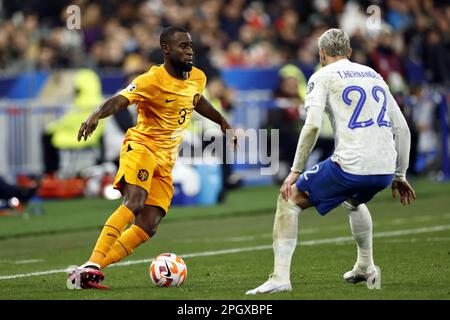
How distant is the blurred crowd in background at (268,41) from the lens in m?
23.1

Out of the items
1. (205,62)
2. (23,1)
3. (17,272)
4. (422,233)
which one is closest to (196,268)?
(17,272)

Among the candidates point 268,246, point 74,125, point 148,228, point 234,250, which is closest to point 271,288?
point 148,228

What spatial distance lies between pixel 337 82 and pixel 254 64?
16999 millimetres

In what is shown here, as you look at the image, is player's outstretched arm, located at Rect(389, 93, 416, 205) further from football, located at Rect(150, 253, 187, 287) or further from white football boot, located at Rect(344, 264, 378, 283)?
football, located at Rect(150, 253, 187, 287)

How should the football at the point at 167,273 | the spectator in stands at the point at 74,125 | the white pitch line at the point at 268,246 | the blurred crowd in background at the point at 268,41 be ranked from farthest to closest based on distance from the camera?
the blurred crowd in background at the point at 268,41 < the spectator in stands at the point at 74,125 < the white pitch line at the point at 268,246 < the football at the point at 167,273

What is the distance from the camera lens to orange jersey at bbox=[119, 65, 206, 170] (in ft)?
34.0

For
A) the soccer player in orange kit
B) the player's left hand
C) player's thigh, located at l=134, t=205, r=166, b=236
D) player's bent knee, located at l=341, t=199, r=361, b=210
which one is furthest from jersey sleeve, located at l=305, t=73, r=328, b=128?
player's thigh, located at l=134, t=205, r=166, b=236

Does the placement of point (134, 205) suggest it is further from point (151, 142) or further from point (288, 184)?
point (288, 184)

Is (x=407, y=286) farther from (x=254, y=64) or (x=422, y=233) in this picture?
(x=254, y=64)

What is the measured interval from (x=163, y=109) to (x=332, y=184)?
1.98 m

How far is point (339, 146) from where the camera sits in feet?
30.4

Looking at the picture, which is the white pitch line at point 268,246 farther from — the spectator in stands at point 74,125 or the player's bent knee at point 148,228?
the spectator in stands at point 74,125

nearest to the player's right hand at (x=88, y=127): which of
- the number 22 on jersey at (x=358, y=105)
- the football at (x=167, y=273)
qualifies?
the football at (x=167, y=273)

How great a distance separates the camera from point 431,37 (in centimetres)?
2619
